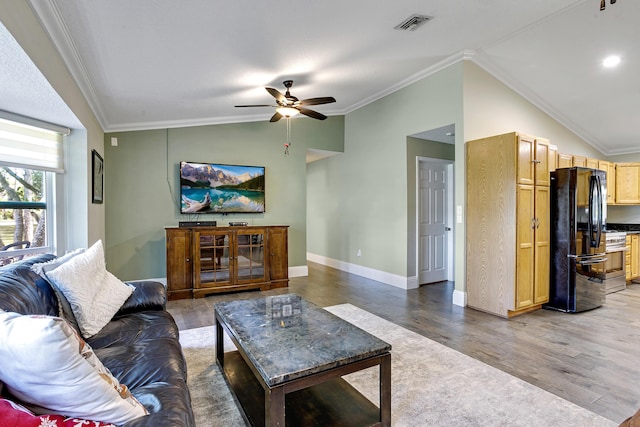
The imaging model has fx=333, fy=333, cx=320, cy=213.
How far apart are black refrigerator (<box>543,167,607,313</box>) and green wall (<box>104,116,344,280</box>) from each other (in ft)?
12.9

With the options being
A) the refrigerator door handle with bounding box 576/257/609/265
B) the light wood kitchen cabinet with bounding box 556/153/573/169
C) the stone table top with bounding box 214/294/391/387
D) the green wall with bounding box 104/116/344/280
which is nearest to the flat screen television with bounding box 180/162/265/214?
the green wall with bounding box 104/116/344/280

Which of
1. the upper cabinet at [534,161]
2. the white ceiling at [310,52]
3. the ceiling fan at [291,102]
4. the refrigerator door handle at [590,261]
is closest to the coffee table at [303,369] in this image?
the white ceiling at [310,52]

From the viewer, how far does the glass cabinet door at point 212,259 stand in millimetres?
4621

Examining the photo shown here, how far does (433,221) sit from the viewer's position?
220 inches

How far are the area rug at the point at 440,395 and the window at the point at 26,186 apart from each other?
69.4 inches

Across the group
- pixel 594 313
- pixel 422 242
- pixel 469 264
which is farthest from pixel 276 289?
pixel 594 313

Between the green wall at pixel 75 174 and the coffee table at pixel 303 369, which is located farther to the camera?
the green wall at pixel 75 174

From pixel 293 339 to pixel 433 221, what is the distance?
427 cm

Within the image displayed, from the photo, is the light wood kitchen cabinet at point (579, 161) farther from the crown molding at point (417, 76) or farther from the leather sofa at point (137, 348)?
the leather sofa at point (137, 348)

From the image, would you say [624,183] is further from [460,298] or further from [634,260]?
[460,298]

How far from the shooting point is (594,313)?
3.90 m

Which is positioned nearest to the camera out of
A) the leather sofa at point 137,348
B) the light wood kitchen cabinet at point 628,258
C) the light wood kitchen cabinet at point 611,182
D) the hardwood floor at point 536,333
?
the leather sofa at point 137,348

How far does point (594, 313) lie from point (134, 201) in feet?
20.3

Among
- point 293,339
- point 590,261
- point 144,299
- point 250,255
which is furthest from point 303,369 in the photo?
point 590,261
